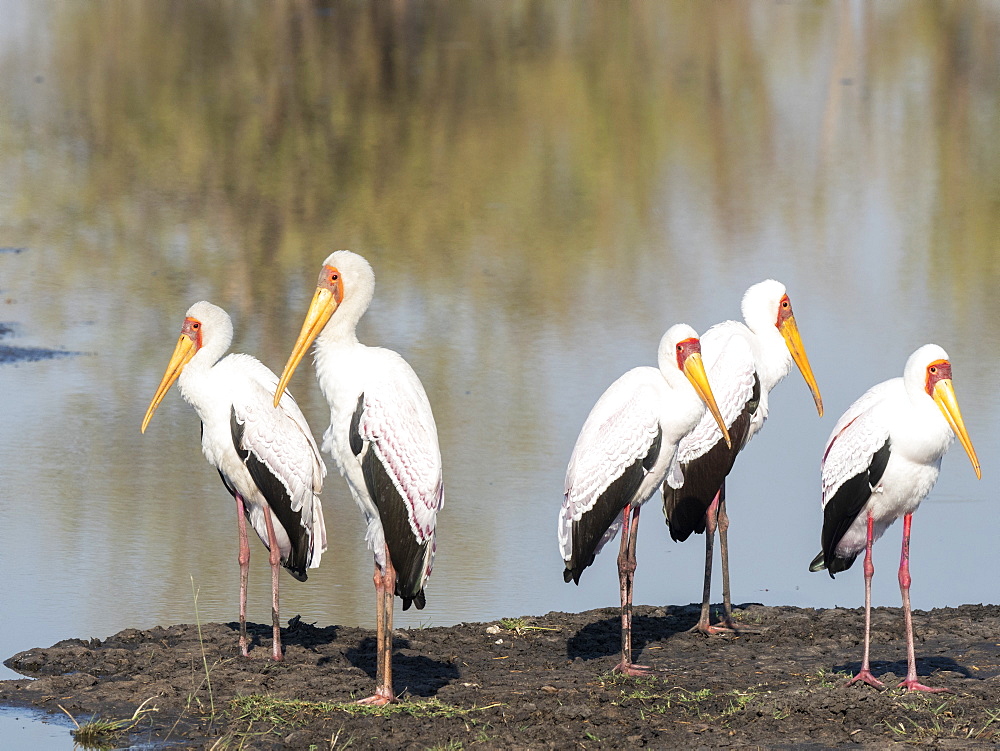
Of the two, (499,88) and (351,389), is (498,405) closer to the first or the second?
(351,389)

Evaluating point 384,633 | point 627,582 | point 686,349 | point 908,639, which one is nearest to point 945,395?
point 908,639

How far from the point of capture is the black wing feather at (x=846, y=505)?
6.45 m

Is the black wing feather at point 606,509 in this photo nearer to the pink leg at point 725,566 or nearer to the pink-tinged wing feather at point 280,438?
the pink leg at point 725,566

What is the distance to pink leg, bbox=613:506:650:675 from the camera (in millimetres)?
6730

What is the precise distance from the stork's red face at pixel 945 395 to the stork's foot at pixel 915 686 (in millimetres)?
813

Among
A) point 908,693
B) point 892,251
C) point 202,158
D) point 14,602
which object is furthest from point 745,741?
point 202,158

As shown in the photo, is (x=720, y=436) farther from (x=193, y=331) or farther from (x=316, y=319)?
(x=193, y=331)

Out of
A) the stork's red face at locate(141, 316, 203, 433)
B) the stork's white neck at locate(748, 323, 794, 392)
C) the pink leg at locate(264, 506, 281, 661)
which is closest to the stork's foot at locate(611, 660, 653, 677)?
the pink leg at locate(264, 506, 281, 661)

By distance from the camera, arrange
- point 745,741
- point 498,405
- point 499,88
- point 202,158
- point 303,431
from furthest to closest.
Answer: point 499,88 < point 202,158 < point 498,405 < point 303,431 < point 745,741

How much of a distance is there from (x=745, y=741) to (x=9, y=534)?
3788mm

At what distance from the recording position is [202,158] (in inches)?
708

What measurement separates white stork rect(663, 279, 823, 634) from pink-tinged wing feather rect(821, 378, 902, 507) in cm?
85

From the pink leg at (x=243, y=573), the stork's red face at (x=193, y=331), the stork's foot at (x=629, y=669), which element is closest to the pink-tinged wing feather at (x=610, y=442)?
the stork's foot at (x=629, y=669)

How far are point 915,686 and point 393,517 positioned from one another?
2038 mm
